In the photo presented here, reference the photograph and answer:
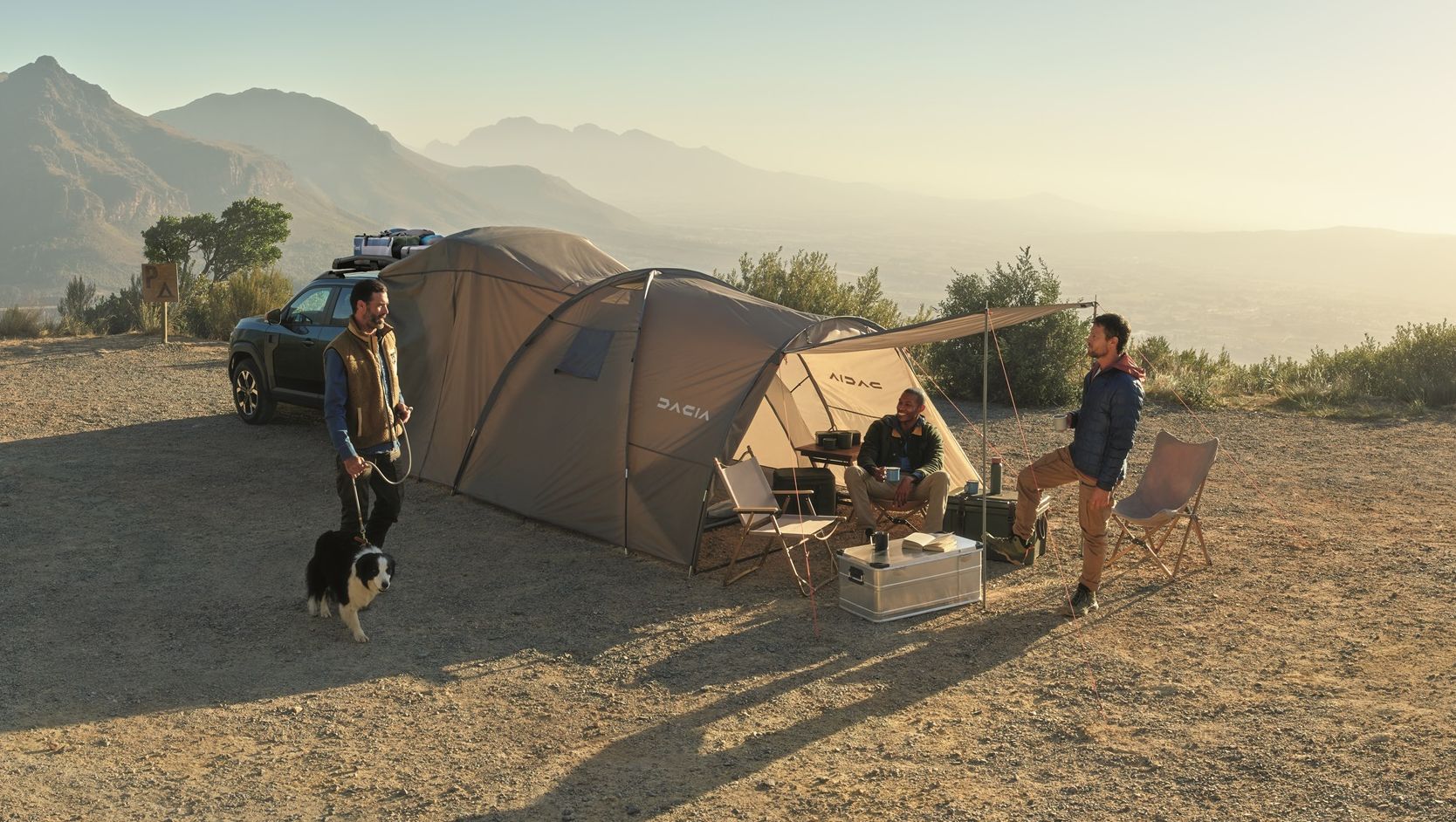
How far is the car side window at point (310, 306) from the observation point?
11789mm

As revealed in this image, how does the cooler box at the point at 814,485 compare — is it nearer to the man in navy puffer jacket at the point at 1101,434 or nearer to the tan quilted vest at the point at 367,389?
the man in navy puffer jacket at the point at 1101,434

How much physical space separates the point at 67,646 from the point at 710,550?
4.28 metres

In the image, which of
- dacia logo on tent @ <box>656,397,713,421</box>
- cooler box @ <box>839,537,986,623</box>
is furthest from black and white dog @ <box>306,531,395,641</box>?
cooler box @ <box>839,537,986,623</box>

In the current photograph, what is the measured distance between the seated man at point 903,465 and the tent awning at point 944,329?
2.16ft

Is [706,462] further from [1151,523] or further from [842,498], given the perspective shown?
[1151,523]

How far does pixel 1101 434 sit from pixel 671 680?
10.2 ft

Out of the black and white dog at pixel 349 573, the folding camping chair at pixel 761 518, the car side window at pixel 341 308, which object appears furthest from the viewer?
the car side window at pixel 341 308

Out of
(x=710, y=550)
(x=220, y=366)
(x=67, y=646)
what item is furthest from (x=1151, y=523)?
(x=220, y=366)

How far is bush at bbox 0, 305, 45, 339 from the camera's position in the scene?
2111 cm

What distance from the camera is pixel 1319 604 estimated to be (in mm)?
7453

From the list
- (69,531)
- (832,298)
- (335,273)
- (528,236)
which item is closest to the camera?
(69,531)

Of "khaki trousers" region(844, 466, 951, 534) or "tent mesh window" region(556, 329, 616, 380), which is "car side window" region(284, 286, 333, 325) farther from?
"khaki trousers" region(844, 466, 951, 534)

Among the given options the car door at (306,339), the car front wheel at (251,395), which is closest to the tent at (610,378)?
the car door at (306,339)

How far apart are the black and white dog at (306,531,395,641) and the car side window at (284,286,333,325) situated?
18.1ft
